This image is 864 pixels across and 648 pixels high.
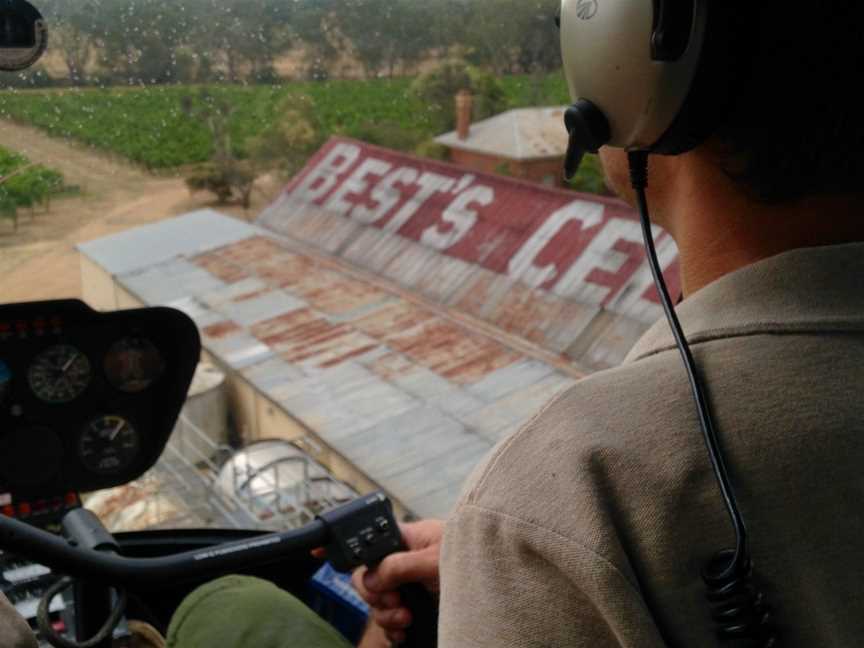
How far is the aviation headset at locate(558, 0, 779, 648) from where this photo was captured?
488 millimetres

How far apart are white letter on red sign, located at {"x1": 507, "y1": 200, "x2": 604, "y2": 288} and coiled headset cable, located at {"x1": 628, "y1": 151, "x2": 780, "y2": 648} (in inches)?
308

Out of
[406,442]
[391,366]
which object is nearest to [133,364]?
[406,442]

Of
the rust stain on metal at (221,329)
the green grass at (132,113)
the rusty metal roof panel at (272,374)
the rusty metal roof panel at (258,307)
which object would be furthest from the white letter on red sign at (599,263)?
the green grass at (132,113)

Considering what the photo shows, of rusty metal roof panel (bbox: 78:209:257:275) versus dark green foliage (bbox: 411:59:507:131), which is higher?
dark green foliage (bbox: 411:59:507:131)

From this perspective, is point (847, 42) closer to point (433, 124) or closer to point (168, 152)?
point (168, 152)

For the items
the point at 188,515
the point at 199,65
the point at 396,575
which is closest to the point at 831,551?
the point at 396,575

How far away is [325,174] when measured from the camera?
11.0 metres

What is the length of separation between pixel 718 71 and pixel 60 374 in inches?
39.2

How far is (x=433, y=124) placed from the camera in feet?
46.2

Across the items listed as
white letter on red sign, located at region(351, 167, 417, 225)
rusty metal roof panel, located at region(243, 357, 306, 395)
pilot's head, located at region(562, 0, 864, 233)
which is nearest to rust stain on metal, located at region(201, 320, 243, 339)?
rusty metal roof panel, located at region(243, 357, 306, 395)

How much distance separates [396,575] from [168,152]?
1.39m

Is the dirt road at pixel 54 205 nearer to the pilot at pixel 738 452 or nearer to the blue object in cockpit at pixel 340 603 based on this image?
the blue object in cockpit at pixel 340 603

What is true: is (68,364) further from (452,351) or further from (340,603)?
(452,351)

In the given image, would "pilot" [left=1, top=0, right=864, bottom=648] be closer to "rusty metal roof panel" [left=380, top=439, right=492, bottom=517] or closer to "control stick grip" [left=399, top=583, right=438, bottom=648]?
"control stick grip" [left=399, top=583, right=438, bottom=648]
